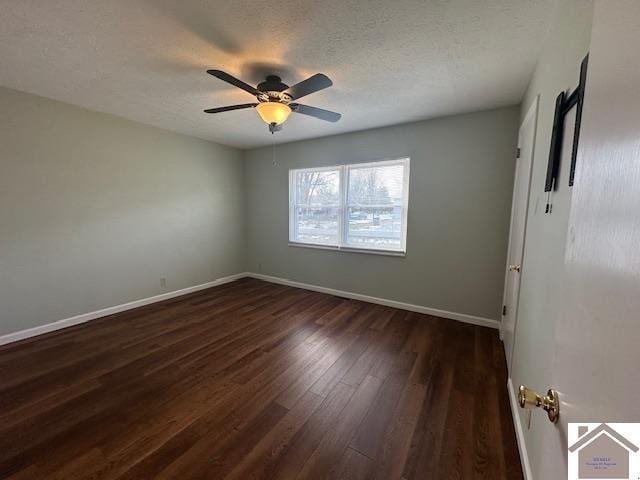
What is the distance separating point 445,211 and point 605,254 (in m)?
2.89

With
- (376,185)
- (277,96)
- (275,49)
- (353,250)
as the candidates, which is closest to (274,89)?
(277,96)

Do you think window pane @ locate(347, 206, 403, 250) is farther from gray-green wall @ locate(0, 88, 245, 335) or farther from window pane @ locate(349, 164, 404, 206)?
gray-green wall @ locate(0, 88, 245, 335)

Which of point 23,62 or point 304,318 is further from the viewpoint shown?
point 304,318

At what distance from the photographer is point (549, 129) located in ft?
4.81

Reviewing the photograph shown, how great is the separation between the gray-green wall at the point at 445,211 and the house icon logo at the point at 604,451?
2.84m

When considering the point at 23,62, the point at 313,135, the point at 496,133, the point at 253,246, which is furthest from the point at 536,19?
the point at 253,246

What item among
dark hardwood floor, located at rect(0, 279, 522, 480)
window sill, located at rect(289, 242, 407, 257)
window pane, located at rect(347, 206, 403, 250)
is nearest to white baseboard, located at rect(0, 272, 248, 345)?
dark hardwood floor, located at rect(0, 279, 522, 480)

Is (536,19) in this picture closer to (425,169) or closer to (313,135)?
(425,169)

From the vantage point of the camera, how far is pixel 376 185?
3600mm

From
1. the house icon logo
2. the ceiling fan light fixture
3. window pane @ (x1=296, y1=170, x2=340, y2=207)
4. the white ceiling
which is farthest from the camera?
window pane @ (x1=296, y1=170, x2=340, y2=207)

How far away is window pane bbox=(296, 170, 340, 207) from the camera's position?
4012 millimetres

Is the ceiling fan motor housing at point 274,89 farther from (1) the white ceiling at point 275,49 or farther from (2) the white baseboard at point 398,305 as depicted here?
(2) the white baseboard at point 398,305

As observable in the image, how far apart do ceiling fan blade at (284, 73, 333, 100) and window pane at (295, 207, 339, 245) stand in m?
2.18

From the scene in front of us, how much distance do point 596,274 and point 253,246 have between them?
487 centimetres
